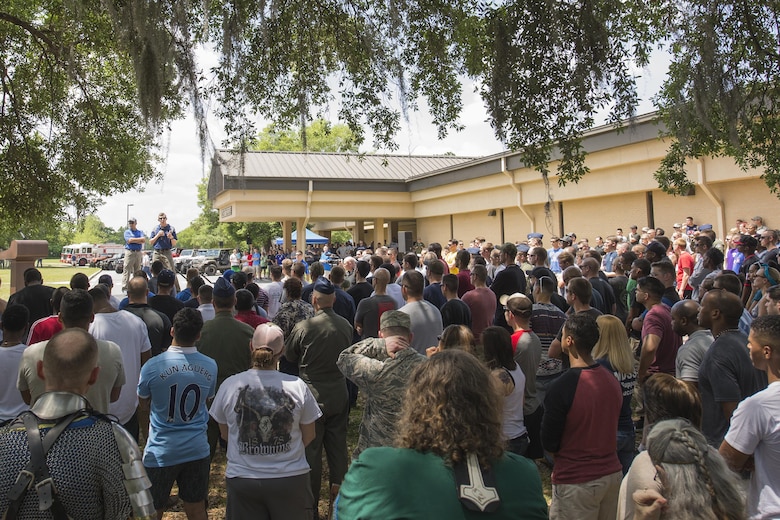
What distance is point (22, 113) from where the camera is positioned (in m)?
11.2

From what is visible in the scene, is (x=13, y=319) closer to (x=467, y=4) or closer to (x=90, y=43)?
(x=467, y=4)

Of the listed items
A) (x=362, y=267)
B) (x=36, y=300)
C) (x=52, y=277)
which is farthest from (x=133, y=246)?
(x=52, y=277)

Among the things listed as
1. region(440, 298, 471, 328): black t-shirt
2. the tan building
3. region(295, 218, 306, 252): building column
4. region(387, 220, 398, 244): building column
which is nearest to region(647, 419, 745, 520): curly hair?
the tan building

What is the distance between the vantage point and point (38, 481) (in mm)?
2186

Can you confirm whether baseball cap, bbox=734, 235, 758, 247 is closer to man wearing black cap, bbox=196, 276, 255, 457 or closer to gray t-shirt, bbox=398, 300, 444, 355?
gray t-shirt, bbox=398, 300, 444, 355

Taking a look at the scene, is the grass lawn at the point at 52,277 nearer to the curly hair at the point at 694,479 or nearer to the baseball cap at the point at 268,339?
the baseball cap at the point at 268,339

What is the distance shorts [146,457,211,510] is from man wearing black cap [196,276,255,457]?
994 mm

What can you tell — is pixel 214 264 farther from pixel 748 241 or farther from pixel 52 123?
pixel 748 241

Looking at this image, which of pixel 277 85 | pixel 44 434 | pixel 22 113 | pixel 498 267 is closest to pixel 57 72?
pixel 22 113

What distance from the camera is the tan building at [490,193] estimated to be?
1467 centimetres

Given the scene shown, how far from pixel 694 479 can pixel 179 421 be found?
10.4 ft

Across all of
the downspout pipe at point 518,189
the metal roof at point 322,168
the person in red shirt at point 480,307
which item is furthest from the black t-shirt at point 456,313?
the metal roof at point 322,168

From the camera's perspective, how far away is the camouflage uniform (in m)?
3.67

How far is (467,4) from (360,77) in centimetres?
162
